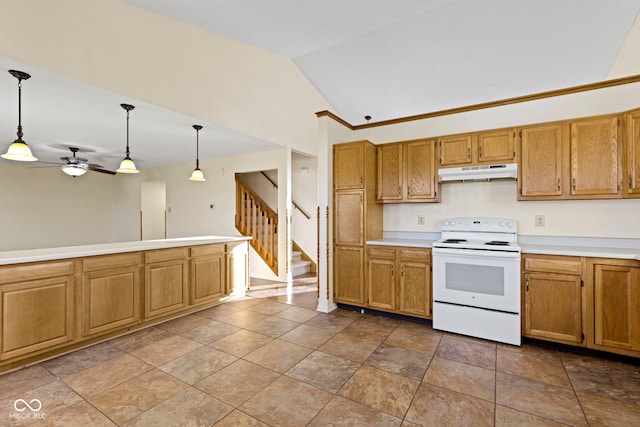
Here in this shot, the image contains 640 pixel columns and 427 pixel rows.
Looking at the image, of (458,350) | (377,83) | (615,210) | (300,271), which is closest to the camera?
(458,350)

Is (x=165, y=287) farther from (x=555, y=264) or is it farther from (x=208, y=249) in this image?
(x=555, y=264)

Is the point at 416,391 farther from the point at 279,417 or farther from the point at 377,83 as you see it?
the point at 377,83

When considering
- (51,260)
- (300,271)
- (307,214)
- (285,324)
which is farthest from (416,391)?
(307,214)

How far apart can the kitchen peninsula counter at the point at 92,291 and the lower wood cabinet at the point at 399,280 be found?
82.7 inches

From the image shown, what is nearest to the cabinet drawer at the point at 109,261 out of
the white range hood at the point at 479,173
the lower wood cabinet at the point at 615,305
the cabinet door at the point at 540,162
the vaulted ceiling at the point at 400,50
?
the vaulted ceiling at the point at 400,50

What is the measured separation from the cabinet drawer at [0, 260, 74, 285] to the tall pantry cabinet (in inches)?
107

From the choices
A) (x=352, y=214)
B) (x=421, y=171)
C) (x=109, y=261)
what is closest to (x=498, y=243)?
(x=421, y=171)

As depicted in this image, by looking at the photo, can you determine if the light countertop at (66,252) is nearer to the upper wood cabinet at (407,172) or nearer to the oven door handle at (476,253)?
the upper wood cabinet at (407,172)

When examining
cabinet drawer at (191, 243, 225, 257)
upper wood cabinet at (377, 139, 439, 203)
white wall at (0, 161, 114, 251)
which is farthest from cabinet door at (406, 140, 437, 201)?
white wall at (0, 161, 114, 251)

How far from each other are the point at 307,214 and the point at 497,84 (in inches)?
160

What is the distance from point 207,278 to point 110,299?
114 cm

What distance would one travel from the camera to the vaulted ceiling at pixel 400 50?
2.54m

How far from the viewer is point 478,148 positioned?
319 cm

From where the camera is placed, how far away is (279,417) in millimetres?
1785
